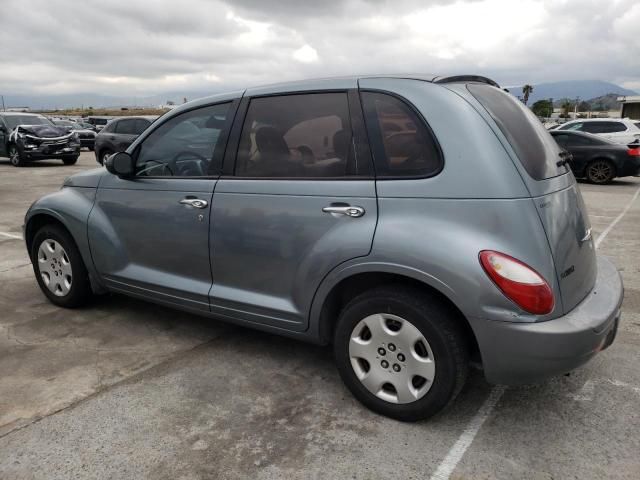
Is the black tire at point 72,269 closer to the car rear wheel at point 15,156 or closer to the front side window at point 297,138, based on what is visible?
the front side window at point 297,138

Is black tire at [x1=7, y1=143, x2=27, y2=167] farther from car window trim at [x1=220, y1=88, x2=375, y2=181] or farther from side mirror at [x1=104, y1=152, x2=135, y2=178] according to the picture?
car window trim at [x1=220, y1=88, x2=375, y2=181]

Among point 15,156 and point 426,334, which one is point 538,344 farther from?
point 15,156

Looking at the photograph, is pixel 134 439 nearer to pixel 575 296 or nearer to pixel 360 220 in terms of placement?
pixel 360 220

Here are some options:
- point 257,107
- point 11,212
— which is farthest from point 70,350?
point 11,212

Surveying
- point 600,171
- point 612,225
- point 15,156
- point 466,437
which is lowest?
point 600,171

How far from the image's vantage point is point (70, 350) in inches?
141

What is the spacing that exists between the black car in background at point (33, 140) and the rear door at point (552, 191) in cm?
1652

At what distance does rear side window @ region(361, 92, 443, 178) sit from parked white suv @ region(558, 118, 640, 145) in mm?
13592

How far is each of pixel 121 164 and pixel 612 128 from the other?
48.3ft

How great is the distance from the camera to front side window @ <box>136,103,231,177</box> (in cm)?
337

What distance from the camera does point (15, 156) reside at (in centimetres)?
1672

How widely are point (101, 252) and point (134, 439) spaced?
1.69 metres

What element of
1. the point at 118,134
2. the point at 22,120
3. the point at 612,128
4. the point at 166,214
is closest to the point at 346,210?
the point at 166,214

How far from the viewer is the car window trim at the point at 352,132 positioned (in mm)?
2781
